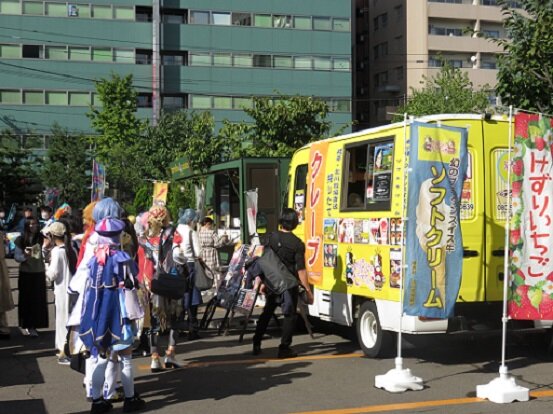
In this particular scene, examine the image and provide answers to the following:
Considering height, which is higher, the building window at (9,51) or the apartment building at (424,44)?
the apartment building at (424,44)

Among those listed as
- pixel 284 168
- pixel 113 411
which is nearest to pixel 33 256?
pixel 113 411

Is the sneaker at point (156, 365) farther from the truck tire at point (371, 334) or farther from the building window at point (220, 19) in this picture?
the building window at point (220, 19)

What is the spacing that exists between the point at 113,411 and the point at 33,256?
4.82 meters

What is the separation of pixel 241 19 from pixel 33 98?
1549 centimetres

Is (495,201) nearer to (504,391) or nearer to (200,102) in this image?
(504,391)

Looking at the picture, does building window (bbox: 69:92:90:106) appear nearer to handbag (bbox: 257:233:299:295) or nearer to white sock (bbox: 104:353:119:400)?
handbag (bbox: 257:233:299:295)

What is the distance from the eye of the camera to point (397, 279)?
26.6ft

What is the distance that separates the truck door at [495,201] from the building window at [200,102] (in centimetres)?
4648

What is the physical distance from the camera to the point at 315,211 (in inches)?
397

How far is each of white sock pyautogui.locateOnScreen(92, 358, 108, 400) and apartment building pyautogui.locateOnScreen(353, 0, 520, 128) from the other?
54.9 m

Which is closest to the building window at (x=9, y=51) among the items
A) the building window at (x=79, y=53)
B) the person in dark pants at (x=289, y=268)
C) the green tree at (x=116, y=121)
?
the building window at (x=79, y=53)

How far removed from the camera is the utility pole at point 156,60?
52844mm

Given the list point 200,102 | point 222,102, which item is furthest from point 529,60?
point 200,102

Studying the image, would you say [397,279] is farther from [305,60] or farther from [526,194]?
[305,60]
